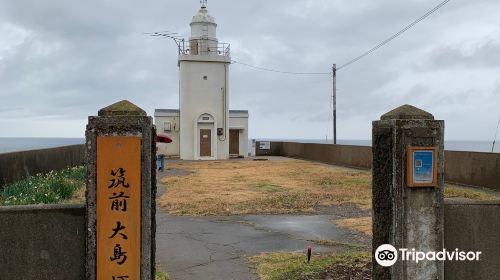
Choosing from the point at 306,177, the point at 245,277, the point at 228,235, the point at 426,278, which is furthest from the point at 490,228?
the point at 306,177

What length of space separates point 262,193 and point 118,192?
10.7 metres

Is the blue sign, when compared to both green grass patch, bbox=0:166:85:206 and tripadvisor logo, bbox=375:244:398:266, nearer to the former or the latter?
tripadvisor logo, bbox=375:244:398:266

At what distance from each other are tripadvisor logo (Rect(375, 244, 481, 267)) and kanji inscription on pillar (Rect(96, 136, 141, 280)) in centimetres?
233

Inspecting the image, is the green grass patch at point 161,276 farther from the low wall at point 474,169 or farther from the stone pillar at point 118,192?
the low wall at point 474,169

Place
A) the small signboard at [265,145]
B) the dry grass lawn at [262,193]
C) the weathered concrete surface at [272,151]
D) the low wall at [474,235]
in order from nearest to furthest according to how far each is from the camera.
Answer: the low wall at [474,235], the dry grass lawn at [262,193], the weathered concrete surface at [272,151], the small signboard at [265,145]

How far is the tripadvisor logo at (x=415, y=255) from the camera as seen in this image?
178 inches

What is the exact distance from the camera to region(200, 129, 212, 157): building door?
3375 cm

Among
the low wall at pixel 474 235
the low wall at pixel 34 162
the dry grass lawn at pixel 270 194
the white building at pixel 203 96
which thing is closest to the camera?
the low wall at pixel 474 235

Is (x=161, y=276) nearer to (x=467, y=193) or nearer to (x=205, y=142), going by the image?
(x=467, y=193)

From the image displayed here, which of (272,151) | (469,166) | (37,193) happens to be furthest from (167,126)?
(37,193)

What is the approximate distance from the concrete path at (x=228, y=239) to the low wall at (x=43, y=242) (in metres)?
1.94

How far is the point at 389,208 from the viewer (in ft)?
14.9

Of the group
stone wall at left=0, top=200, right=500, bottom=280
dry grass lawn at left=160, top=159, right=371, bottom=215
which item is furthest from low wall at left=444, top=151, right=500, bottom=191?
stone wall at left=0, top=200, right=500, bottom=280

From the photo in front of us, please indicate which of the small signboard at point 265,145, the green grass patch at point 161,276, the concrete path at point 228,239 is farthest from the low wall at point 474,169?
the small signboard at point 265,145
